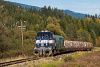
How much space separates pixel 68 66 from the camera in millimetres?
17297

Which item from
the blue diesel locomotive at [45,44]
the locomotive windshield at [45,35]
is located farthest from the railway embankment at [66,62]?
the locomotive windshield at [45,35]

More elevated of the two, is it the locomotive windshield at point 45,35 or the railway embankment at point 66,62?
the locomotive windshield at point 45,35

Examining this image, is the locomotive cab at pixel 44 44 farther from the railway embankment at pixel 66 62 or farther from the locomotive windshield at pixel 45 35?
the railway embankment at pixel 66 62

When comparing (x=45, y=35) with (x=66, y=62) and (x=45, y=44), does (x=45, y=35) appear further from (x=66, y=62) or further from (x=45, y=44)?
(x=66, y=62)

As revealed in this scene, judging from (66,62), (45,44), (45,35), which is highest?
(45,35)

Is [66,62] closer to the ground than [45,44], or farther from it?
closer to the ground

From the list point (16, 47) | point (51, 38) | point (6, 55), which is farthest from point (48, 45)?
point (16, 47)

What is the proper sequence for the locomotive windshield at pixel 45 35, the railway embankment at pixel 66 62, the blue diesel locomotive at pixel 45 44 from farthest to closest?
1. the locomotive windshield at pixel 45 35
2. the blue diesel locomotive at pixel 45 44
3. the railway embankment at pixel 66 62

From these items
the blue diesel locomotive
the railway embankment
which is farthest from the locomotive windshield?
the railway embankment

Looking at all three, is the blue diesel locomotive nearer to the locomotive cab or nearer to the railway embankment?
the locomotive cab

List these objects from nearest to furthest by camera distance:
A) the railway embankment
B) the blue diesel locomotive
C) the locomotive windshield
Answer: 1. the railway embankment
2. the blue diesel locomotive
3. the locomotive windshield

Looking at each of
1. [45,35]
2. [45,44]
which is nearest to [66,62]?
[45,44]

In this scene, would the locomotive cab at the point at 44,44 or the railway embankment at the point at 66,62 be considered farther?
the locomotive cab at the point at 44,44

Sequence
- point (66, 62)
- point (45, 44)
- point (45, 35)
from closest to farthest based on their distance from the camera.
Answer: point (66, 62), point (45, 44), point (45, 35)
